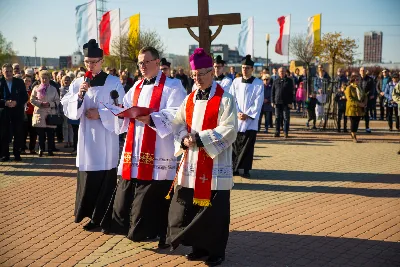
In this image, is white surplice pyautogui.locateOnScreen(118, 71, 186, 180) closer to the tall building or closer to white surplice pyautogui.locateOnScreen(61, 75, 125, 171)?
white surplice pyautogui.locateOnScreen(61, 75, 125, 171)

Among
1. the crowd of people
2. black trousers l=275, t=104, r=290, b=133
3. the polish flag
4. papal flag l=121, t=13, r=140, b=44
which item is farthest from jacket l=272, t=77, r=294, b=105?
papal flag l=121, t=13, r=140, b=44

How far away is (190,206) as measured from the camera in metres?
5.62

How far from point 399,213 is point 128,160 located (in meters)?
4.15

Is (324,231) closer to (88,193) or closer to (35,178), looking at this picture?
(88,193)

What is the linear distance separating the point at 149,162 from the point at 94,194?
1.12 meters

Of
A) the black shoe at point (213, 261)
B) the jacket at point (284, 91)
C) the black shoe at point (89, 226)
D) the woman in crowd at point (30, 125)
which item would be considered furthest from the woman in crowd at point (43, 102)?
the black shoe at point (213, 261)

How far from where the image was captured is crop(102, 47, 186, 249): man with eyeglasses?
235 inches

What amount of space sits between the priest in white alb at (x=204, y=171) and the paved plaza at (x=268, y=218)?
1.03 ft

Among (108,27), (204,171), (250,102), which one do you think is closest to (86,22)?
(108,27)

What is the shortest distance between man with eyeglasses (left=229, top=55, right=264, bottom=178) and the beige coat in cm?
496

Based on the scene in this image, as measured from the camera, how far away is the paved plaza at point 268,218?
572 centimetres

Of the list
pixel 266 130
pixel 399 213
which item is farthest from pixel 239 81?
pixel 266 130

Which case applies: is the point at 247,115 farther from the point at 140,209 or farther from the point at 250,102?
the point at 140,209

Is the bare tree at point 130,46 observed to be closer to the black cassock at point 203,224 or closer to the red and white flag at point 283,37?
the red and white flag at point 283,37
